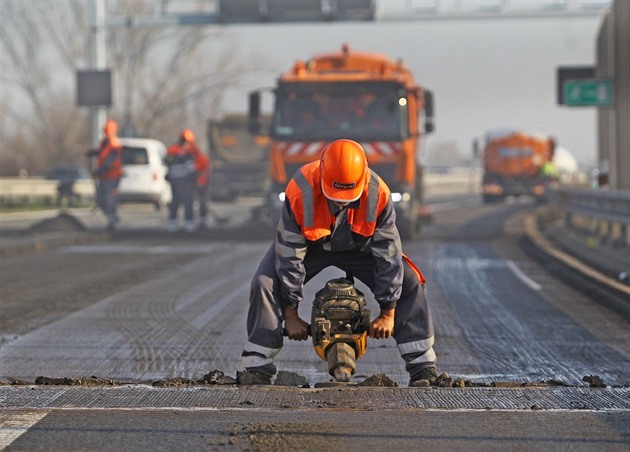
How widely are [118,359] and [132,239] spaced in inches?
564

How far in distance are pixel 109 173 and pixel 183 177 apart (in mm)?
1543

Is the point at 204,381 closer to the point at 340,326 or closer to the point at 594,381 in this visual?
the point at 340,326

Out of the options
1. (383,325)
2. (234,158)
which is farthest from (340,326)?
(234,158)

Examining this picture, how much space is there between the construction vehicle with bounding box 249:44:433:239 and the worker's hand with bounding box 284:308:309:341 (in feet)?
44.4

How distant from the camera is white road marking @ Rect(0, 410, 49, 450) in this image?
5.48 meters

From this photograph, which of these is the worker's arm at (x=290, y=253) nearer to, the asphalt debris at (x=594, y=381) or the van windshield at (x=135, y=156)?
the asphalt debris at (x=594, y=381)

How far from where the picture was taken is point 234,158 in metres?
40.5

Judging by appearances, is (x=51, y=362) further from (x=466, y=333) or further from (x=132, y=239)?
(x=132, y=239)

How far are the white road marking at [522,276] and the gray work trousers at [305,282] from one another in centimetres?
657

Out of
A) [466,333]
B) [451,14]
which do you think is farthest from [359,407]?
[451,14]

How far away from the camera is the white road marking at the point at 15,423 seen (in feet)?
18.0

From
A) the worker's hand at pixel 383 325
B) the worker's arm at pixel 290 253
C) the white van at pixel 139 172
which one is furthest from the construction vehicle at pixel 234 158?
the worker's arm at pixel 290 253

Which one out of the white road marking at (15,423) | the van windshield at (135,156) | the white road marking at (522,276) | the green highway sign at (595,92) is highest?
the green highway sign at (595,92)

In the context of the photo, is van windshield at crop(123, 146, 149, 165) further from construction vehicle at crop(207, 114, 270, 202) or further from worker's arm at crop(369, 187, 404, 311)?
worker's arm at crop(369, 187, 404, 311)
